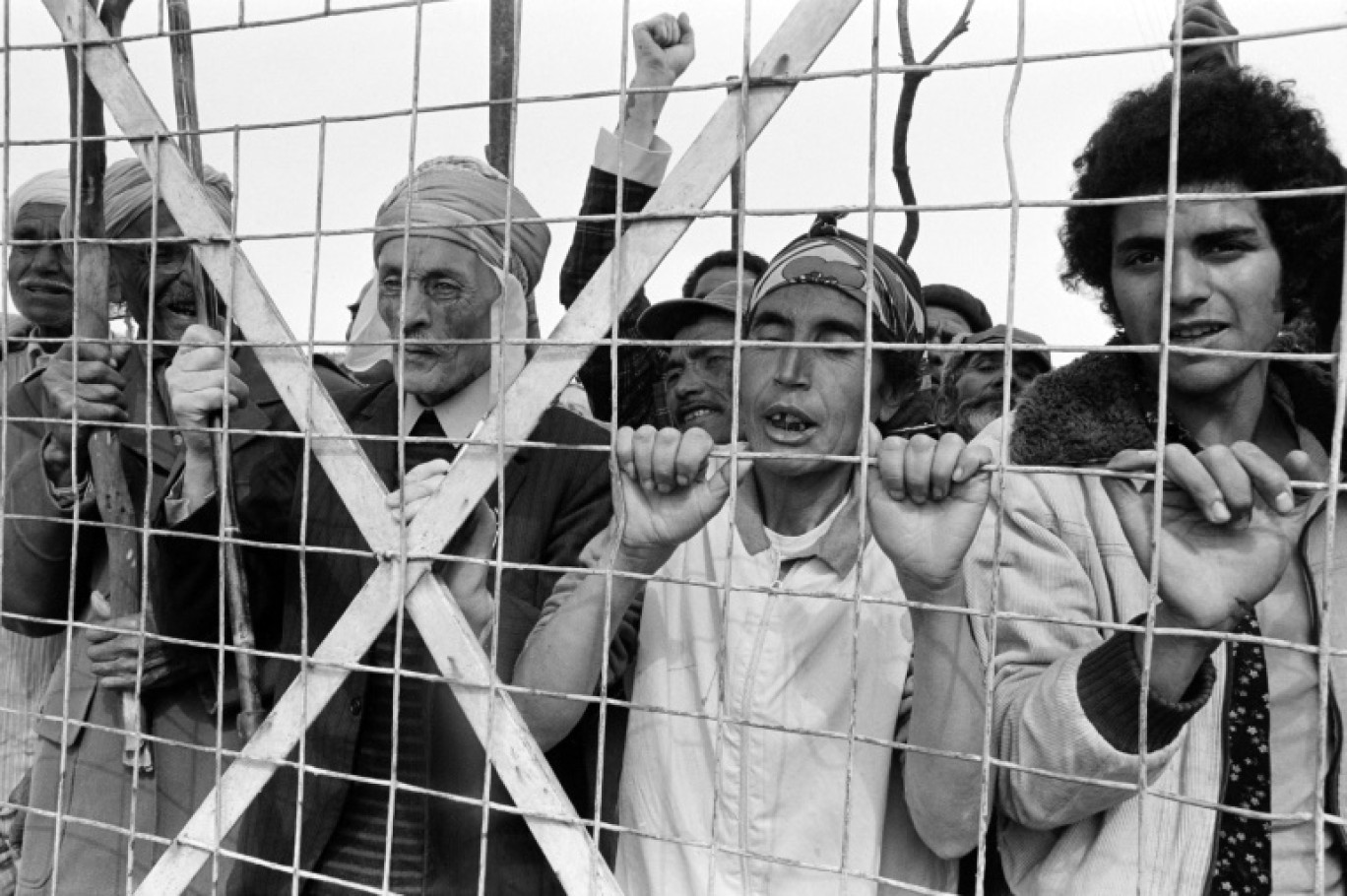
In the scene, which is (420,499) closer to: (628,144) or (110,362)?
(110,362)

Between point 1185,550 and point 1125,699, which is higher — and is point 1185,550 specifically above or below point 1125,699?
above

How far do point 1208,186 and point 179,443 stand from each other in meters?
1.51

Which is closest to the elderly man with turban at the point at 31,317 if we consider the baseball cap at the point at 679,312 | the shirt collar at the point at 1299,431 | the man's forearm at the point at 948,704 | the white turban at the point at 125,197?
the white turban at the point at 125,197

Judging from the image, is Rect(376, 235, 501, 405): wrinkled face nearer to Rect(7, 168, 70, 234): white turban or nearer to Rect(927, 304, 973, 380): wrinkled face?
Rect(7, 168, 70, 234): white turban

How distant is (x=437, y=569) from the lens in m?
1.44

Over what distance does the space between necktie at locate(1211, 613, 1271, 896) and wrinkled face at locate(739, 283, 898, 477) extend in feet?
1.66

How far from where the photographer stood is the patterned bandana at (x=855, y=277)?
4.90 feet

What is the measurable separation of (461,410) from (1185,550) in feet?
3.68

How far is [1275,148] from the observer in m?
1.37

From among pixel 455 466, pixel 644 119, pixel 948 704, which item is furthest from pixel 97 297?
pixel 948 704

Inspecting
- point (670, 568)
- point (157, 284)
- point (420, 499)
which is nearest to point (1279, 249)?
point (670, 568)

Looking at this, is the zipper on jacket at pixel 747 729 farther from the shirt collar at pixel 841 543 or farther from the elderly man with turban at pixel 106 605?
the elderly man with turban at pixel 106 605

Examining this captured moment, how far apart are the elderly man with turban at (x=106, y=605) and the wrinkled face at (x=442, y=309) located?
273mm

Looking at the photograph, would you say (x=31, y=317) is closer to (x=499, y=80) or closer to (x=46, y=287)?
(x=46, y=287)
